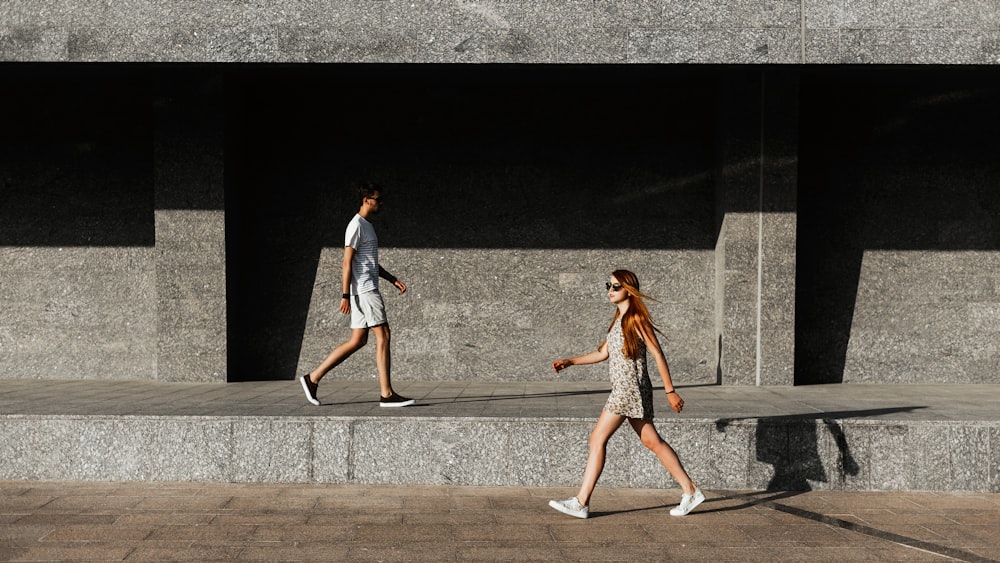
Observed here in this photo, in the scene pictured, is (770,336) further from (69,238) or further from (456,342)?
(69,238)

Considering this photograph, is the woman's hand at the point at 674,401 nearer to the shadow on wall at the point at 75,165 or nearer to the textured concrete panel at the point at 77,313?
the textured concrete panel at the point at 77,313

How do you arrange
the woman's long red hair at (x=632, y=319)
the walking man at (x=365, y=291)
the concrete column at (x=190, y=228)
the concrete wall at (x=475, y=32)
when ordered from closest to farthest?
the woman's long red hair at (x=632, y=319) → the walking man at (x=365, y=291) → the concrete wall at (x=475, y=32) → the concrete column at (x=190, y=228)

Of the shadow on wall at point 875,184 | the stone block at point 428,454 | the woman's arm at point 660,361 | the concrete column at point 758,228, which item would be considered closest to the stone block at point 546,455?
the stone block at point 428,454

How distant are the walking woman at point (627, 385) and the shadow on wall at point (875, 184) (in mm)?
5464

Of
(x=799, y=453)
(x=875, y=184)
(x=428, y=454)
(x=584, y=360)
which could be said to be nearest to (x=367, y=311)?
(x=428, y=454)

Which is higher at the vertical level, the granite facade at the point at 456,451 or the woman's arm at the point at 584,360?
the woman's arm at the point at 584,360

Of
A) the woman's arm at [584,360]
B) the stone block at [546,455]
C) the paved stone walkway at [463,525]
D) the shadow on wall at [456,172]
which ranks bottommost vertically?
the paved stone walkway at [463,525]

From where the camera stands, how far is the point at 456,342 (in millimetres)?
11523

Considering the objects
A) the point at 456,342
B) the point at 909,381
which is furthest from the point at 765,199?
the point at 456,342

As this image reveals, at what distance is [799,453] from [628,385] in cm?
196

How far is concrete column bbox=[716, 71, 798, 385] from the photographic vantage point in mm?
10555

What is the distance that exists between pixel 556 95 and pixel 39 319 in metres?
6.71

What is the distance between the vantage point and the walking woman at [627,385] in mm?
6375

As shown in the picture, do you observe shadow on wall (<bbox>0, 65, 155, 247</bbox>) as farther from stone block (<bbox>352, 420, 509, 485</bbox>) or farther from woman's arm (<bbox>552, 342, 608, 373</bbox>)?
woman's arm (<bbox>552, 342, 608, 373</bbox>)
